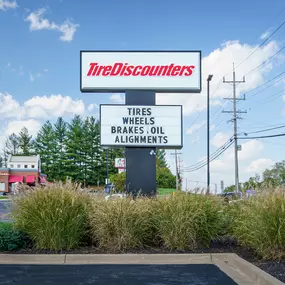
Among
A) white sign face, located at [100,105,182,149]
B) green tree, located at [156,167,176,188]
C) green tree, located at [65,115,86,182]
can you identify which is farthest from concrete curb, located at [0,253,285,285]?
green tree, located at [65,115,86,182]

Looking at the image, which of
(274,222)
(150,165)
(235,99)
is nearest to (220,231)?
(274,222)

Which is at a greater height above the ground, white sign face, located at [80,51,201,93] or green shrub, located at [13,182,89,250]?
white sign face, located at [80,51,201,93]

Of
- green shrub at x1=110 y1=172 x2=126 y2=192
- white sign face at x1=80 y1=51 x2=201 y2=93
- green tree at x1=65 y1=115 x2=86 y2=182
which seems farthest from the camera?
green tree at x1=65 y1=115 x2=86 y2=182

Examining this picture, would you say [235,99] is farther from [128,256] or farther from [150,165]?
[128,256]

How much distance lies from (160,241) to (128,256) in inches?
46.6

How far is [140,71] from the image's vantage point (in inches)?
485

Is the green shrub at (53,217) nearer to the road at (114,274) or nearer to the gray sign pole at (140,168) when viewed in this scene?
the road at (114,274)

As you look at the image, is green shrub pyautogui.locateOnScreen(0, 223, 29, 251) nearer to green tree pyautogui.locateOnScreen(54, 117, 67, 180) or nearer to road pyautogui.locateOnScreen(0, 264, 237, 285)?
road pyautogui.locateOnScreen(0, 264, 237, 285)

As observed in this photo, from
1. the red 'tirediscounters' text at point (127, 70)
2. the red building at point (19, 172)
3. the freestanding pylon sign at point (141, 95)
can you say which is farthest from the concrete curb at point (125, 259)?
the red building at point (19, 172)

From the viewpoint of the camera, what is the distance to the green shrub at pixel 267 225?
287 inches

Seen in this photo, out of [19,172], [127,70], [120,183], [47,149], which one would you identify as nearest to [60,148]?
[47,149]

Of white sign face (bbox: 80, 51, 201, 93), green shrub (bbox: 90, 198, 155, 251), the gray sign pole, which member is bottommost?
green shrub (bbox: 90, 198, 155, 251)

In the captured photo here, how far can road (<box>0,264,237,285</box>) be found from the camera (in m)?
6.18

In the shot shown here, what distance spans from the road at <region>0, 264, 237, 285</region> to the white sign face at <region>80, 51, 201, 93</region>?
21.1 feet
